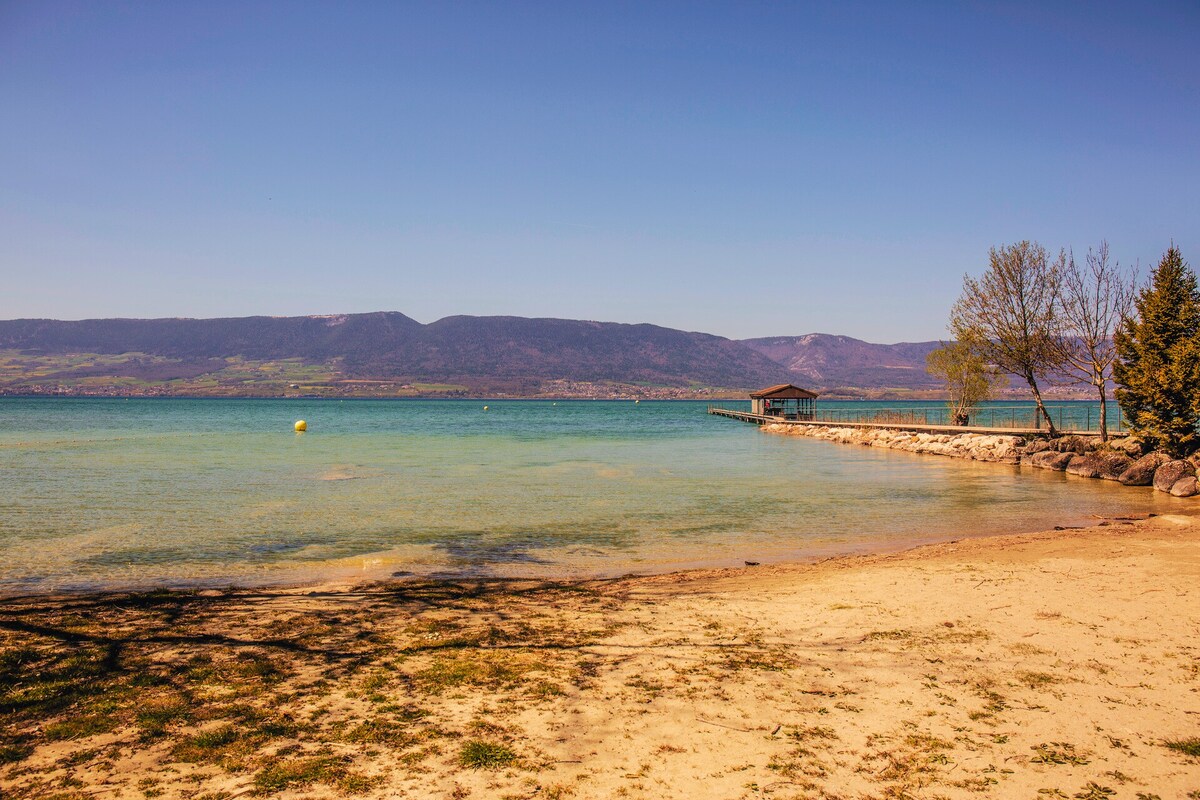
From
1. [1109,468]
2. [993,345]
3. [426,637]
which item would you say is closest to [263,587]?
[426,637]

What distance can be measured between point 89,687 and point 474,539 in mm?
9888

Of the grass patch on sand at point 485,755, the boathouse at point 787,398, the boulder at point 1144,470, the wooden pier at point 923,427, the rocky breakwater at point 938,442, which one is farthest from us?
the boathouse at point 787,398

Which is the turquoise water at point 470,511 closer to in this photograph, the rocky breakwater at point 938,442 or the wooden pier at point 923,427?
the rocky breakwater at point 938,442

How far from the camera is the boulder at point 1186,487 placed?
22625mm

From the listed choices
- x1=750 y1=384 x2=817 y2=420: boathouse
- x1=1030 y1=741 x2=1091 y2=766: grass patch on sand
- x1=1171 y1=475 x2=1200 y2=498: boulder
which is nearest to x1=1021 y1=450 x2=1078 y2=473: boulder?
→ x1=1171 y1=475 x2=1200 y2=498: boulder

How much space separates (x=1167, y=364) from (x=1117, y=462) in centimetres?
427

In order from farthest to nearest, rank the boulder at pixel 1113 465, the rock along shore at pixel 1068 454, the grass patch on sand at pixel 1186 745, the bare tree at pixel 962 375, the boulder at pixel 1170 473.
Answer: the bare tree at pixel 962 375 < the boulder at pixel 1113 465 < the rock along shore at pixel 1068 454 < the boulder at pixel 1170 473 < the grass patch on sand at pixel 1186 745

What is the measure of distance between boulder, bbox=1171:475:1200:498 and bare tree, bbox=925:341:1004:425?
88.5 ft

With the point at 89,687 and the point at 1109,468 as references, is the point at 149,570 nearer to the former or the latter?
the point at 89,687

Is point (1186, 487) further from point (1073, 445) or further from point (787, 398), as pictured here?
point (787, 398)

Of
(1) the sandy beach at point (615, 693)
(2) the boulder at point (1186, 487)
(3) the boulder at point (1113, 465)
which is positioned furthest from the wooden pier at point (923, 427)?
(1) the sandy beach at point (615, 693)

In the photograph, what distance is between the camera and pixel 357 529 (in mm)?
17422

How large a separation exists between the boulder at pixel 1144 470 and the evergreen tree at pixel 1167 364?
937 millimetres

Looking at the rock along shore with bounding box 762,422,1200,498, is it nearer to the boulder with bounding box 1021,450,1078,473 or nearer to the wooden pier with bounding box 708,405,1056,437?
the boulder with bounding box 1021,450,1078,473
